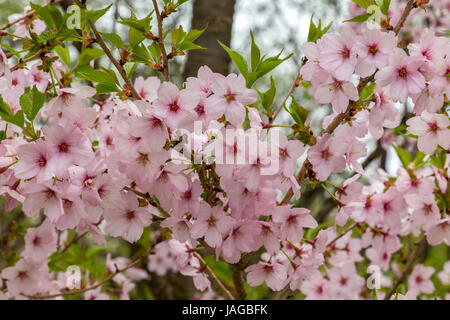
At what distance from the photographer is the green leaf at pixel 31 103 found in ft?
4.17

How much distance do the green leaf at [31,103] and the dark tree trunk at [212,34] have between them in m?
1.57

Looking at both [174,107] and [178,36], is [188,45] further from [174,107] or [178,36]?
[174,107]

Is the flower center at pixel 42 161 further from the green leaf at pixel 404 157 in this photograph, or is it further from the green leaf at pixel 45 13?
the green leaf at pixel 404 157

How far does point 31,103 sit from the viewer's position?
1281mm

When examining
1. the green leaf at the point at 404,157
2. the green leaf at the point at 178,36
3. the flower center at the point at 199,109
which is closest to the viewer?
the flower center at the point at 199,109

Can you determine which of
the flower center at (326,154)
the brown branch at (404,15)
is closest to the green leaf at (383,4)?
the brown branch at (404,15)

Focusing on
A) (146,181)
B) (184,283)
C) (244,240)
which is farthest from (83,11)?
(184,283)

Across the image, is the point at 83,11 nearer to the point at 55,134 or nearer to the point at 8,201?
the point at 55,134

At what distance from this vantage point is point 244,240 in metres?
1.28

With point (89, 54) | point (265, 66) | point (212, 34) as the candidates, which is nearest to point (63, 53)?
point (89, 54)

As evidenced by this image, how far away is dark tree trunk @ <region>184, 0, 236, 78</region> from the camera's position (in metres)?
2.84

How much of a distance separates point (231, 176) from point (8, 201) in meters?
0.72

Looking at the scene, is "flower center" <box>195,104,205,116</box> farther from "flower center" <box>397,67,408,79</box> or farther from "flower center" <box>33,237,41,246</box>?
"flower center" <box>33,237,41,246</box>
